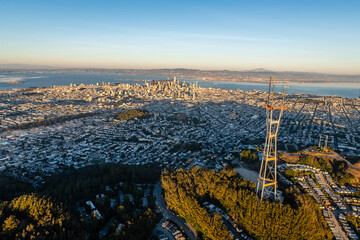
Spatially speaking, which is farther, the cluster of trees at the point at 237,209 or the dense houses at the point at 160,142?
the dense houses at the point at 160,142

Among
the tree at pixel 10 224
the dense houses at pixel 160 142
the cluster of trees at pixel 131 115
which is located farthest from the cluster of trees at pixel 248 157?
the cluster of trees at pixel 131 115

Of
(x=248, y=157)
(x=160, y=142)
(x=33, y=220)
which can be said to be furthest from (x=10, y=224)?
(x=160, y=142)

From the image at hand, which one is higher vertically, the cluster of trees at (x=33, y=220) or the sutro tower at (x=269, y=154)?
the sutro tower at (x=269, y=154)

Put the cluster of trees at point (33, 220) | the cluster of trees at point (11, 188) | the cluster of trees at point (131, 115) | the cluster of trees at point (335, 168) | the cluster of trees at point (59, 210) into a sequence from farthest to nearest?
the cluster of trees at point (131, 115)
the cluster of trees at point (335, 168)
the cluster of trees at point (11, 188)
the cluster of trees at point (59, 210)
the cluster of trees at point (33, 220)

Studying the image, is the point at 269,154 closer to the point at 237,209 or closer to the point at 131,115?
the point at 237,209

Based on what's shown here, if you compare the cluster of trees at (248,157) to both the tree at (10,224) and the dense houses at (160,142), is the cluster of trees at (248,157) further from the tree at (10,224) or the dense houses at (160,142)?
the tree at (10,224)

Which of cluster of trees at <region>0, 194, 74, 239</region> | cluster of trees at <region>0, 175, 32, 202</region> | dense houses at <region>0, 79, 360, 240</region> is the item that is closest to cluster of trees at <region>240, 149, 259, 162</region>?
dense houses at <region>0, 79, 360, 240</region>

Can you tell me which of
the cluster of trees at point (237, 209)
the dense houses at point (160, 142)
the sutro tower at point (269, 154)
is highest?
the sutro tower at point (269, 154)

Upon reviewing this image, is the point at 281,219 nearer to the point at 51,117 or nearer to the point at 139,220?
the point at 139,220
